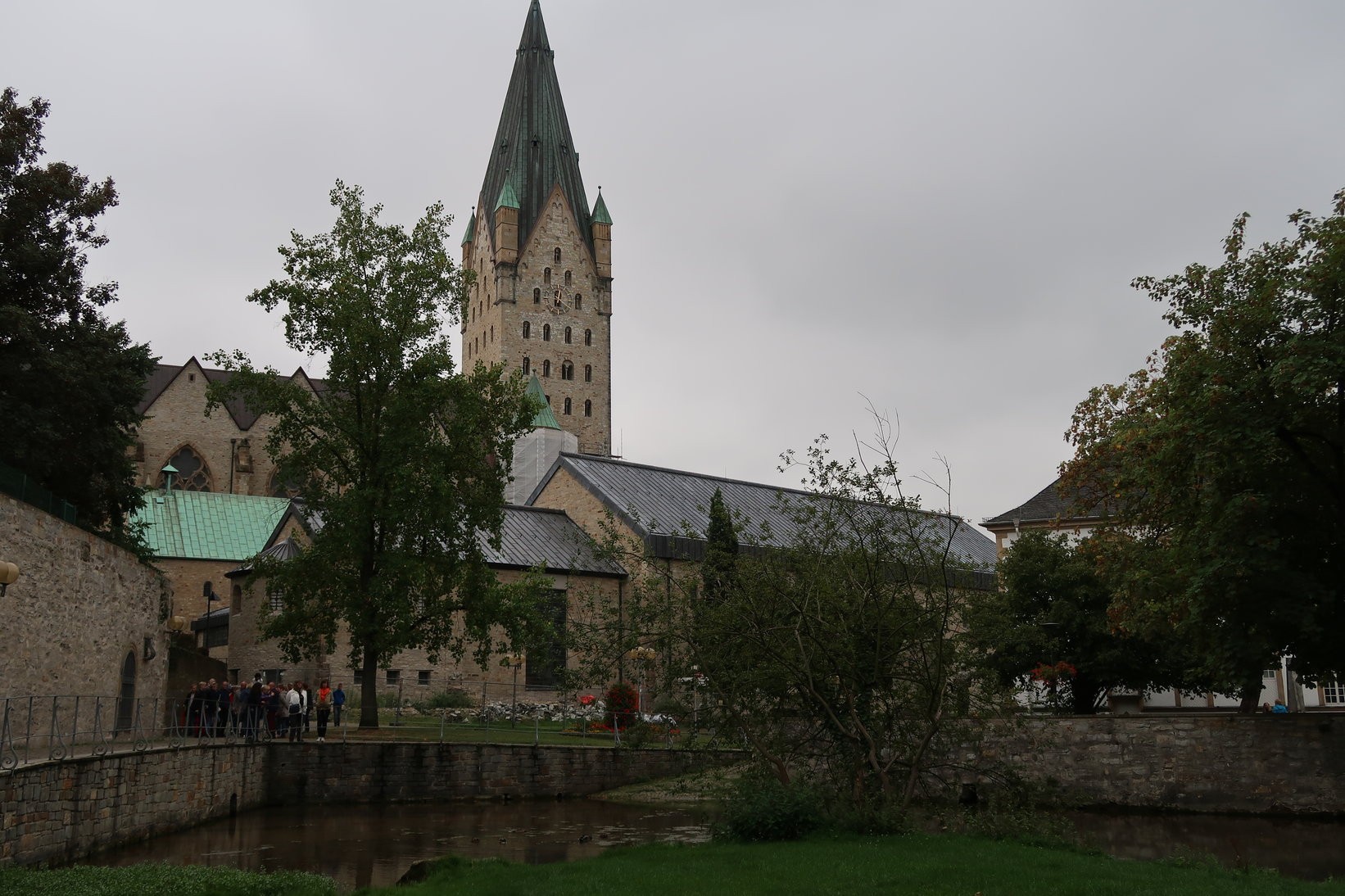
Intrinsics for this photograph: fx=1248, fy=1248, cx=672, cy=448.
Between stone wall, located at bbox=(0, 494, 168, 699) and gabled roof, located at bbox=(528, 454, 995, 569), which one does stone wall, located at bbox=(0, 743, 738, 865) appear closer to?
stone wall, located at bbox=(0, 494, 168, 699)

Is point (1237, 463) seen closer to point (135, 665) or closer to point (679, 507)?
point (135, 665)

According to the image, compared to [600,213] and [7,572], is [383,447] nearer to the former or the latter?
Result: [7,572]

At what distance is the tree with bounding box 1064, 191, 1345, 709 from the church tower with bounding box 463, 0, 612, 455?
77.2 meters

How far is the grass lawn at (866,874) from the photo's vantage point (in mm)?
12625

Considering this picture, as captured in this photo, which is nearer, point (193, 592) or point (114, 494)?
point (114, 494)

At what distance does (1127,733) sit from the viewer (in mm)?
27781

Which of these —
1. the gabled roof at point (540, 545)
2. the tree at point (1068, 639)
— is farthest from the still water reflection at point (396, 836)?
the gabled roof at point (540, 545)

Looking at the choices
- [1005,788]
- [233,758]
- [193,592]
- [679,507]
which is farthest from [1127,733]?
[193,592]

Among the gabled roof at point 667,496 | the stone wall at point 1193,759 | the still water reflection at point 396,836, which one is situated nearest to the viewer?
the still water reflection at point 396,836

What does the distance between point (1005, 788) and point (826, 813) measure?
322 centimetres

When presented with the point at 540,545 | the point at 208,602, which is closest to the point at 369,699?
the point at 540,545

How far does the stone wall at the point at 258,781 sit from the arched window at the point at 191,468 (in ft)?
140

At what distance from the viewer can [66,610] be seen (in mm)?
22859

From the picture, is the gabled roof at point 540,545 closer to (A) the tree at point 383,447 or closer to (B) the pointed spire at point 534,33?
(A) the tree at point 383,447
